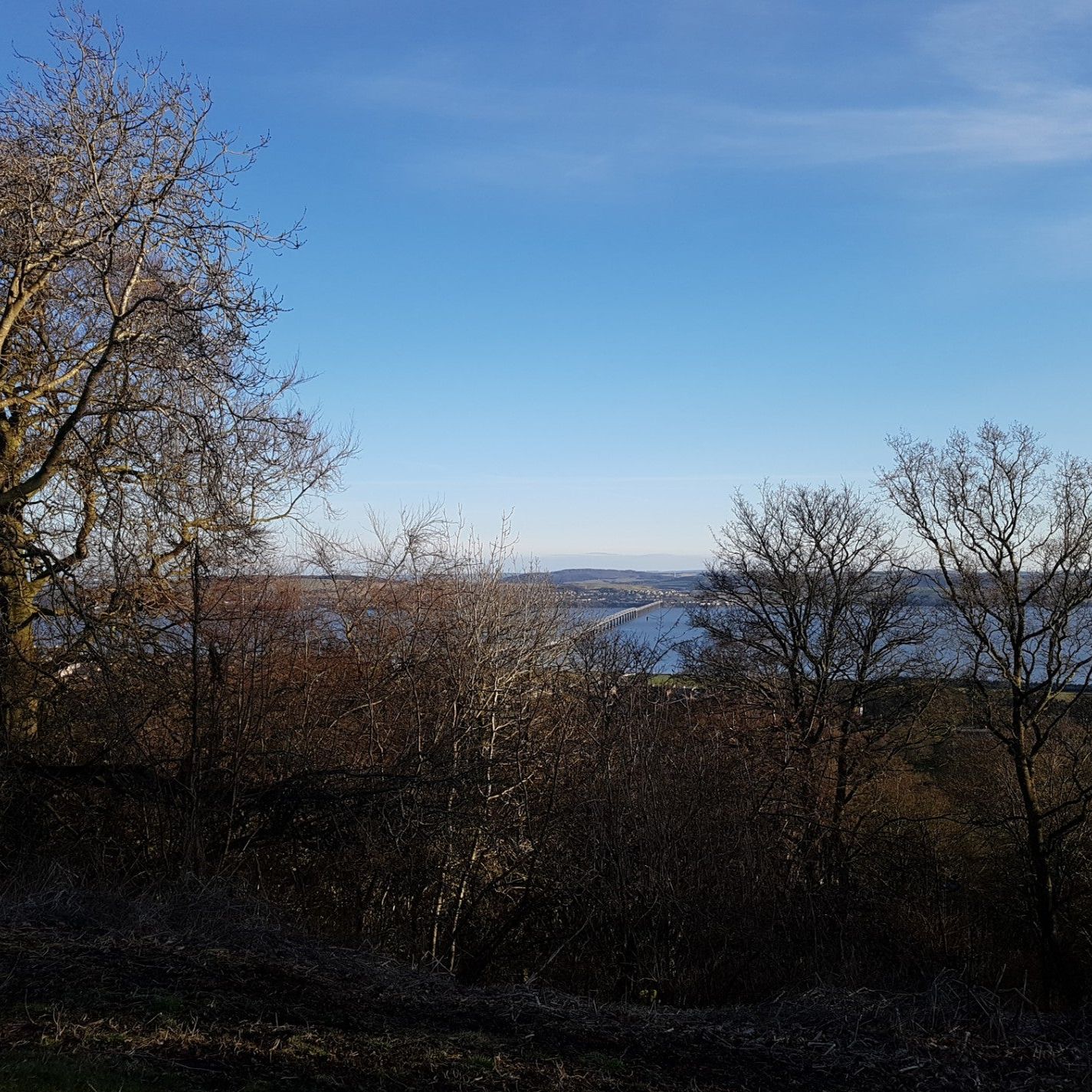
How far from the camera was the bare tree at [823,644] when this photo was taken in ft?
80.1

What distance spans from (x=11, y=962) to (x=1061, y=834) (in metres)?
23.2

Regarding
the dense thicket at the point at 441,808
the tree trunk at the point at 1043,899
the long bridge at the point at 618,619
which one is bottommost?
the tree trunk at the point at 1043,899

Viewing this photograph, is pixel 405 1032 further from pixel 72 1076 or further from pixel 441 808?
pixel 441 808

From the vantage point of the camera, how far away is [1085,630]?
2372 cm

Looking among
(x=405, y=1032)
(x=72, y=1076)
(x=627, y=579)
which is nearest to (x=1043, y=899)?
(x=405, y=1032)

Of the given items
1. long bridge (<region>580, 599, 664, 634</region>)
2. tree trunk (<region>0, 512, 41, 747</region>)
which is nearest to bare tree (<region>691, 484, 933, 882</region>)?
long bridge (<region>580, 599, 664, 634</region>)

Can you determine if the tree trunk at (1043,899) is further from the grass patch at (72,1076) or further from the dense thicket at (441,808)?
the grass patch at (72,1076)

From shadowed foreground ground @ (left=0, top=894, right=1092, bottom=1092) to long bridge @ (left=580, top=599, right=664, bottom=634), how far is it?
1237 centimetres

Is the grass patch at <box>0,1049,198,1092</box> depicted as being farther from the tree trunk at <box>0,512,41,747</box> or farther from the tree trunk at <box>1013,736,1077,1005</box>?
the tree trunk at <box>1013,736,1077,1005</box>

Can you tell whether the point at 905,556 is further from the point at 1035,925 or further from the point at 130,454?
the point at 130,454

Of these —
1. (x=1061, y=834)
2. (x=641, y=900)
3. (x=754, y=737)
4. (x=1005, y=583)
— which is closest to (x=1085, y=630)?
(x=1005, y=583)

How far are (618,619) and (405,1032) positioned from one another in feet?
67.4

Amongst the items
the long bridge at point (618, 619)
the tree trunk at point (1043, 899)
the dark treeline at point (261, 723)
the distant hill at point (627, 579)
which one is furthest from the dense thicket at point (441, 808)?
the distant hill at point (627, 579)

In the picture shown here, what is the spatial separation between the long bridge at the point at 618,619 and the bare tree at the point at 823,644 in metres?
2.03
